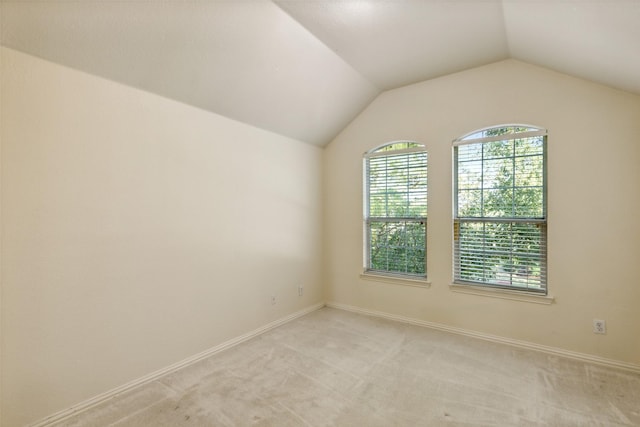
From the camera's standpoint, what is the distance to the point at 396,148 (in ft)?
12.3

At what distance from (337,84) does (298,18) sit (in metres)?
1.01

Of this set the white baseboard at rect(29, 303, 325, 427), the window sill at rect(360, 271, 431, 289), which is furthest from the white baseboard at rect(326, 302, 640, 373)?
the white baseboard at rect(29, 303, 325, 427)

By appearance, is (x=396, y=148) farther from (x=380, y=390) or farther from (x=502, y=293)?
(x=380, y=390)

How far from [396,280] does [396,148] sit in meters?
1.61

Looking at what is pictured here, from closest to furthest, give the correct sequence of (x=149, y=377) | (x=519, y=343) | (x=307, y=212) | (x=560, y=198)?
1. (x=149, y=377)
2. (x=560, y=198)
3. (x=519, y=343)
4. (x=307, y=212)

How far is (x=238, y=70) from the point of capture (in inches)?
101

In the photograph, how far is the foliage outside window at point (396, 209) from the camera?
3.58 meters

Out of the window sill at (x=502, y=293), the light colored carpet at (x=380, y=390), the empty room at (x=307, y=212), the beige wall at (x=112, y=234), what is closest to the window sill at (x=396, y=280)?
the empty room at (x=307, y=212)

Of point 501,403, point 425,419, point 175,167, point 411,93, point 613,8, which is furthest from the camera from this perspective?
point 411,93

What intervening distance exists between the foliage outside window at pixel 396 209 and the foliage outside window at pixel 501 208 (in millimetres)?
399

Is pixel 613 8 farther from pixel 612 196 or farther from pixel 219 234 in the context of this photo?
pixel 219 234

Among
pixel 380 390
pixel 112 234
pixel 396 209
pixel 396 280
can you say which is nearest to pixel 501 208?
pixel 396 209

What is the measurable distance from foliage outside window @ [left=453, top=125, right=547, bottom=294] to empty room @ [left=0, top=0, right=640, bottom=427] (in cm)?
A: 2

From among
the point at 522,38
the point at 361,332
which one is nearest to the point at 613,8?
the point at 522,38
